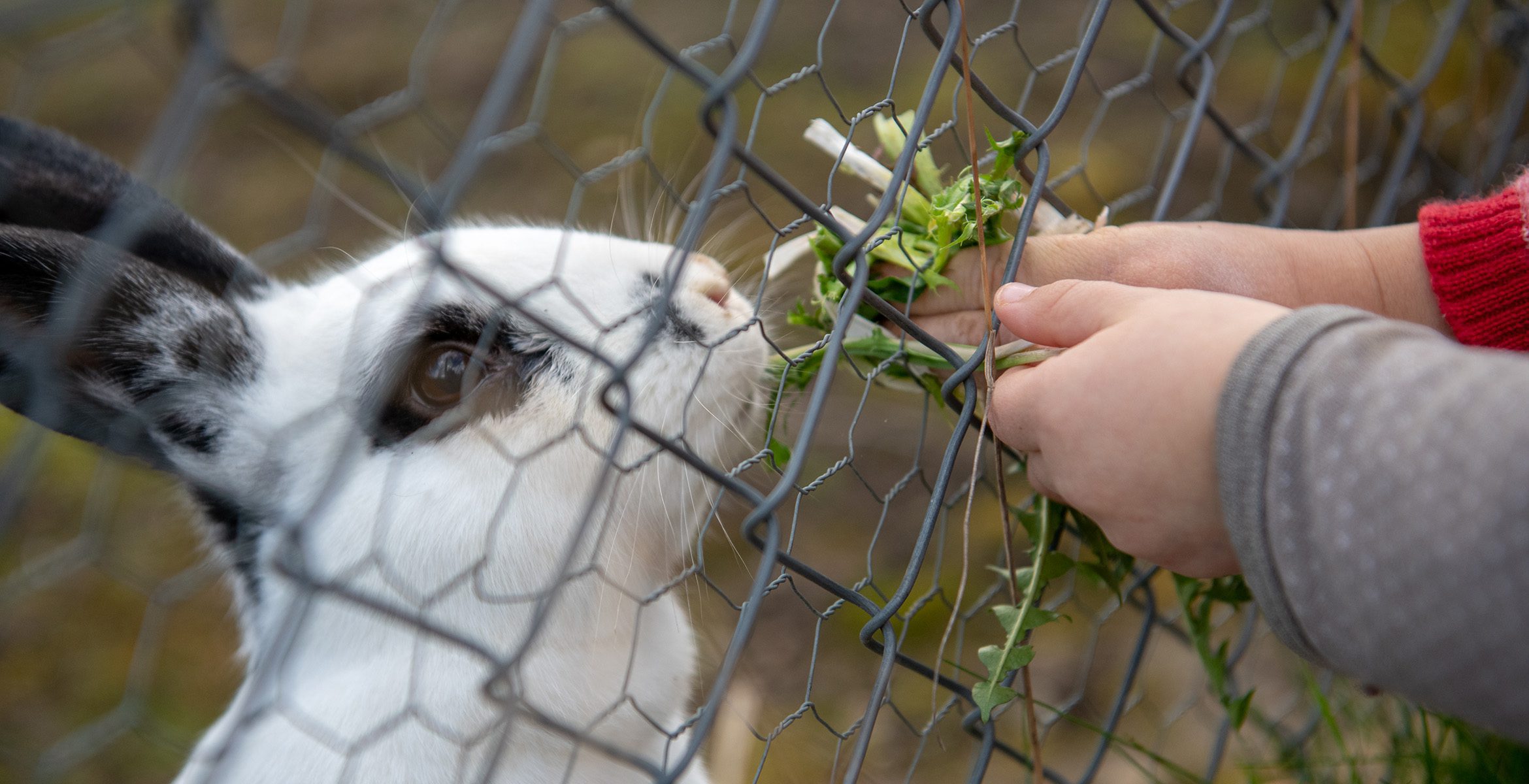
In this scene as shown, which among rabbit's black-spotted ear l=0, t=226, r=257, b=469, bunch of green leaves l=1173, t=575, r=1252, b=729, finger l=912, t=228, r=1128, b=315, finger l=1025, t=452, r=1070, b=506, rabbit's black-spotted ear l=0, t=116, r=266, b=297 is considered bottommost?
bunch of green leaves l=1173, t=575, r=1252, b=729

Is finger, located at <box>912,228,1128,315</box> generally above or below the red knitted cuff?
above

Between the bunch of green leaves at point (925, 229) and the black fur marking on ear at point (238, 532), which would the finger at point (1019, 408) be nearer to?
the bunch of green leaves at point (925, 229)

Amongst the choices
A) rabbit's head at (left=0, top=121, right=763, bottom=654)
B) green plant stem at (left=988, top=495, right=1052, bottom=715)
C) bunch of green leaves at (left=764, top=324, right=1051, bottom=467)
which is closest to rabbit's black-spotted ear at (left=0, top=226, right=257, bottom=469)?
rabbit's head at (left=0, top=121, right=763, bottom=654)

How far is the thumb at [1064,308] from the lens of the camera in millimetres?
971

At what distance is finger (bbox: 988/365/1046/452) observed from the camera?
1.00 metres

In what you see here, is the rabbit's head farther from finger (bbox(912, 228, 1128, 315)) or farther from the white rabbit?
finger (bbox(912, 228, 1128, 315))

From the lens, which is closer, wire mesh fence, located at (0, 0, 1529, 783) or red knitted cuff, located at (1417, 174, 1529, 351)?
wire mesh fence, located at (0, 0, 1529, 783)

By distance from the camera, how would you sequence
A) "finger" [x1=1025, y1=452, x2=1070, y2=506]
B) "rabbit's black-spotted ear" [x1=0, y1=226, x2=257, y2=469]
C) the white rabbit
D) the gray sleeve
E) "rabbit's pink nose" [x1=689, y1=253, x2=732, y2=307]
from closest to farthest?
the gray sleeve → "rabbit's black-spotted ear" [x1=0, y1=226, x2=257, y2=469] → "finger" [x1=1025, y1=452, x2=1070, y2=506] → the white rabbit → "rabbit's pink nose" [x1=689, y1=253, x2=732, y2=307]

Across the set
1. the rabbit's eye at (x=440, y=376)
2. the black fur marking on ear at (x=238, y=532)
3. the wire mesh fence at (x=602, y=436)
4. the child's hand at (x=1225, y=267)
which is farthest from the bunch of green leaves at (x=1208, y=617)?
the black fur marking on ear at (x=238, y=532)

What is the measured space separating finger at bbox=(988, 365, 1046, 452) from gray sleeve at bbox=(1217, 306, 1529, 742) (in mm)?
203

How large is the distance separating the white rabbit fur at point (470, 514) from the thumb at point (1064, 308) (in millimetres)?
334

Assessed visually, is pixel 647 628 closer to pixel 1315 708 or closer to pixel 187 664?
pixel 1315 708

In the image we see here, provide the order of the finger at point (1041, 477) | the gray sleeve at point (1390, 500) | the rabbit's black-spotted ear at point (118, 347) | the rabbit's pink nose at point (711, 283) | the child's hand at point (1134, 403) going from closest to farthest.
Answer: the gray sleeve at point (1390, 500)
the child's hand at point (1134, 403)
the rabbit's black-spotted ear at point (118, 347)
the finger at point (1041, 477)
the rabbit's pink nose at point (711, 283)

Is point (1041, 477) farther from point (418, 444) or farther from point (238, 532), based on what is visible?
point (238, 532)
